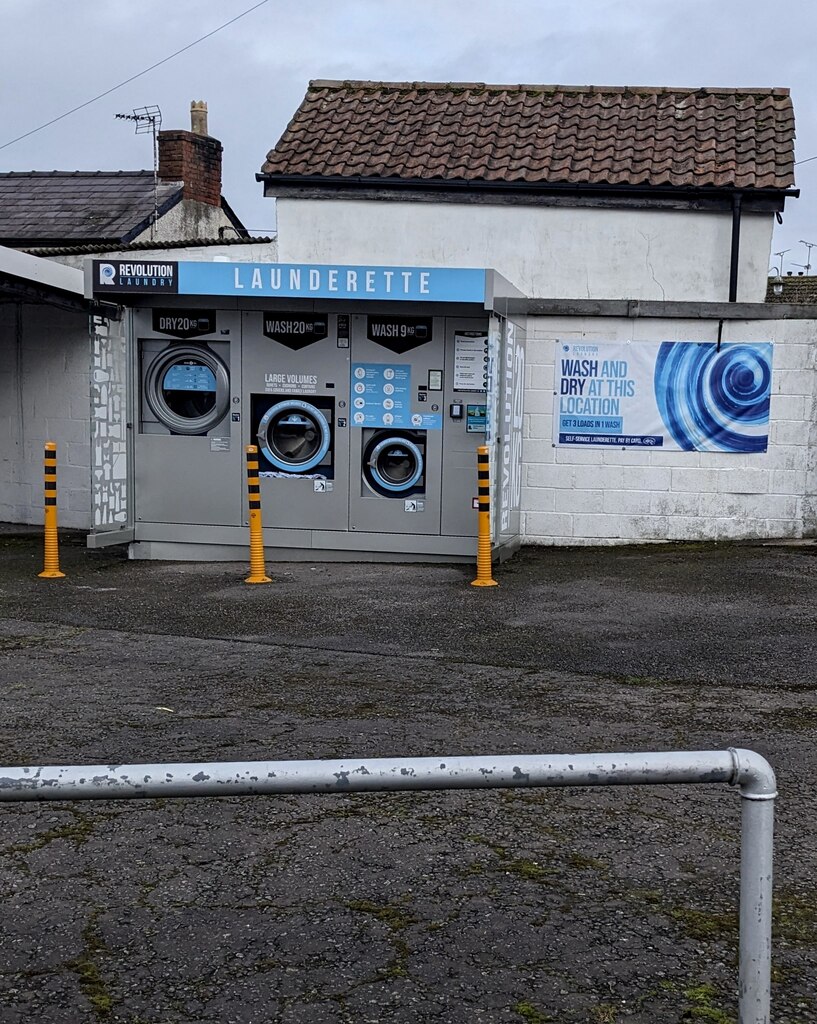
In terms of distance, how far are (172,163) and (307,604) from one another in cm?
1632

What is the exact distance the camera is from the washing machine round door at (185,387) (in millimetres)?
12070

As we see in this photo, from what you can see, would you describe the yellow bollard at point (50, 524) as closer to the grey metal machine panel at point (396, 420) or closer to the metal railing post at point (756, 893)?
the grey metal machine panel at point (396, 420)

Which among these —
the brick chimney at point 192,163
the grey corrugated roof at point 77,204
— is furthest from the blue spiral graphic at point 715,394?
the brick chimney at point 192,163

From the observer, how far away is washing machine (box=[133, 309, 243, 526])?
12.0 metres

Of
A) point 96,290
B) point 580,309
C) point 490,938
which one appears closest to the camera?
point 490,938

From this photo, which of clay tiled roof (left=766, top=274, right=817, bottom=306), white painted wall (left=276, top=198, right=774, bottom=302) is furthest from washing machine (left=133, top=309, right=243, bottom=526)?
clay tiled roof (left=766, top=274, right=817, bottom=306)

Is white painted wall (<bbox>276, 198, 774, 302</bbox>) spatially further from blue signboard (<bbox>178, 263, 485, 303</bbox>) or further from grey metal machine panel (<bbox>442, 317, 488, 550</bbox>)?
blue signboard (<bbox>178, 263, 485, 303</bbox>)

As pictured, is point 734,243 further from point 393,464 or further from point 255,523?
point 255,523

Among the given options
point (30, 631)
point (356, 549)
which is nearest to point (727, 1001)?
point (30, 631)

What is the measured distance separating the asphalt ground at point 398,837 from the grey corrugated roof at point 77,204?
45.7ft

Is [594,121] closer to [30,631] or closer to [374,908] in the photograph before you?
[30,631]

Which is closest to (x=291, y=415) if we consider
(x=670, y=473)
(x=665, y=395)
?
(x=665, y=395)

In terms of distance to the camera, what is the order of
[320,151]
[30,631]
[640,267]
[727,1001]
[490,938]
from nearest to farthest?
[727,1001], [490,938], [30,631], [640,267], [320,151]

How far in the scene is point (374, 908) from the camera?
12.9ft
